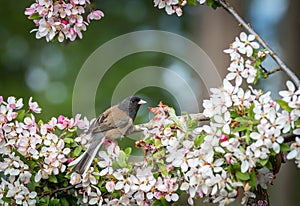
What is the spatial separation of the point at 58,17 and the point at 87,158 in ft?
0.96

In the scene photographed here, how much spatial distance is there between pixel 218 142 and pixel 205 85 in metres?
1.52

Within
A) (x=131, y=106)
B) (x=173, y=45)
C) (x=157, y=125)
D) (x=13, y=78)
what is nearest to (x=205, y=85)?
(x=173, y=45)

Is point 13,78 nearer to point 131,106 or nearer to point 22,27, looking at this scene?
point 22,27

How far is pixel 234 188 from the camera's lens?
0.78 m

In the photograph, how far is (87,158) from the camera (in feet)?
2.97

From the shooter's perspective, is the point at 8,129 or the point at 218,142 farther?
the point at 8,129

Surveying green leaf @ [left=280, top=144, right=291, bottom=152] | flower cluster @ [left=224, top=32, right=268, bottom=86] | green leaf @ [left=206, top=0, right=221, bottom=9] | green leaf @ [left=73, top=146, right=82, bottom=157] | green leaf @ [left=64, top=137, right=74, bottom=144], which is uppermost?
green leaf @ [left=206, top=0, right=221, bottom=9]

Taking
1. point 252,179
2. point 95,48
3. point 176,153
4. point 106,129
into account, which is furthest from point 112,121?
point 95,48

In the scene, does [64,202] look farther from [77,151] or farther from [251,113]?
[251,113]

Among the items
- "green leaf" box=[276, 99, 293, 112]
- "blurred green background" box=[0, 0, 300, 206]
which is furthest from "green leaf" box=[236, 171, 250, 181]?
"blurred green background" box=[0, 0, 300, 206]

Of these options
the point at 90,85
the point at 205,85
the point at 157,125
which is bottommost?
the point at 157,125

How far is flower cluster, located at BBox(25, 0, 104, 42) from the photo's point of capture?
0.98 meters

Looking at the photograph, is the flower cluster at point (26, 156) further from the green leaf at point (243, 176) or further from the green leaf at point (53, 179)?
the green leaf at point (243, 176)

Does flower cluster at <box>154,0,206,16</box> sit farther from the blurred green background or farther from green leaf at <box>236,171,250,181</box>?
the blurred green background
